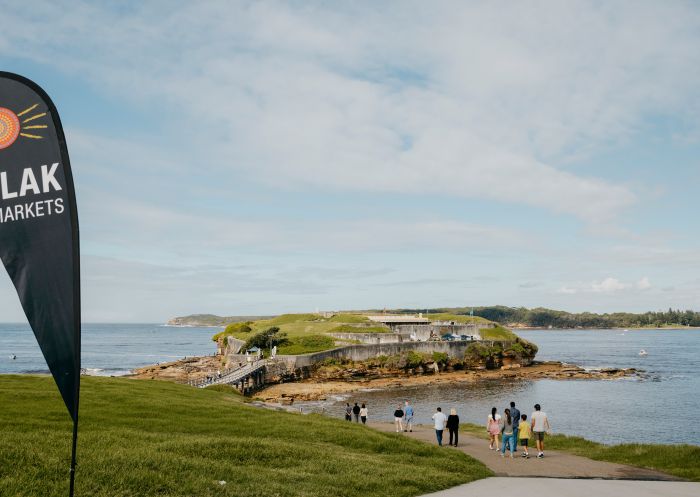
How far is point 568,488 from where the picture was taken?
15055 mm

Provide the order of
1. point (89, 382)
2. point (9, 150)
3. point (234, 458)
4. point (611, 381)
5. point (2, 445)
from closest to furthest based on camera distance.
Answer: point (9, 150)
point (2, 445)
point (234, 458)
point (89, 382)
point (611, 381)

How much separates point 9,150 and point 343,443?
16134 mm

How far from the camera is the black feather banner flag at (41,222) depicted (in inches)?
253

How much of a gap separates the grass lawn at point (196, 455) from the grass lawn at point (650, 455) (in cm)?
706

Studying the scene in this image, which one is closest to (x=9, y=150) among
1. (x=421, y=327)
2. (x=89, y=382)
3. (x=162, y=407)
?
(x=162, y=407)

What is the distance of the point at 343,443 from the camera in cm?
2020

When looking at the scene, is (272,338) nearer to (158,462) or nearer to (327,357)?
(327,357)

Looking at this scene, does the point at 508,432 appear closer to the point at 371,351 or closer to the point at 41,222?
the point at 41,222

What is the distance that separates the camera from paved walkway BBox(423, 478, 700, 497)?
14.2m

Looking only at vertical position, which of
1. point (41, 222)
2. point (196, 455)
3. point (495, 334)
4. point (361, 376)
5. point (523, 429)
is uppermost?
point (41, 222)

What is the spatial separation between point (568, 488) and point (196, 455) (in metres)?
9.68

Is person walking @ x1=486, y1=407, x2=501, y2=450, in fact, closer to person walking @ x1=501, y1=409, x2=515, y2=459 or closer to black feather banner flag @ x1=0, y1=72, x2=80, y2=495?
person walking @ x1=501, y1=409, x2=515, y2=459

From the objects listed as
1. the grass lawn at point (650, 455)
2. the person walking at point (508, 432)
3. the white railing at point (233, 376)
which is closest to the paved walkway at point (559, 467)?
the person walking at point (508, 432)

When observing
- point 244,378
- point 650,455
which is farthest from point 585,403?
point 650,455
